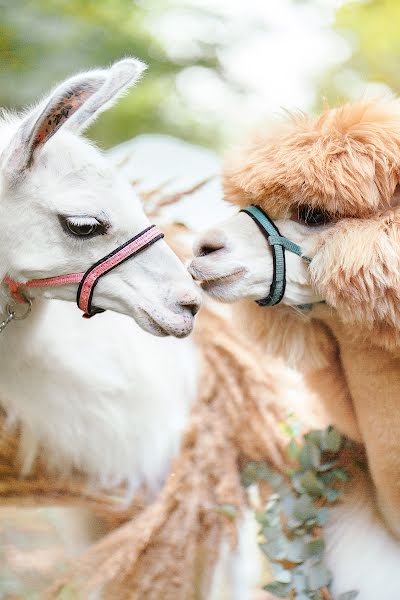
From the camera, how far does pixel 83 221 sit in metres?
0.87

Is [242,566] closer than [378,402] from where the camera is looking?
No

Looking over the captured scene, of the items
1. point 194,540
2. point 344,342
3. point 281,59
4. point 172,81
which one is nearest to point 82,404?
point 194,540

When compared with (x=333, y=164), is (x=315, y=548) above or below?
below

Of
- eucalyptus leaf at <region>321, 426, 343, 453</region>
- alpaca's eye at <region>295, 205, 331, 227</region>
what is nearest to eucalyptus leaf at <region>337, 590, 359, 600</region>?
eucalyptus leaf at <region>321, 426, 343, 453</region>

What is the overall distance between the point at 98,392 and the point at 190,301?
0.36 metres

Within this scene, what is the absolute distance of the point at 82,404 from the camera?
117cm

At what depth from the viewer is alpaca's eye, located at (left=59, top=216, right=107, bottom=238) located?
870 mm

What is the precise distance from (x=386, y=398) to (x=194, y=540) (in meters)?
0.49

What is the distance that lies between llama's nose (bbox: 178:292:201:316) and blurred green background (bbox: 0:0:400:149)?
0.56 metres

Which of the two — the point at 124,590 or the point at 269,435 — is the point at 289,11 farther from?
the point at 124,590

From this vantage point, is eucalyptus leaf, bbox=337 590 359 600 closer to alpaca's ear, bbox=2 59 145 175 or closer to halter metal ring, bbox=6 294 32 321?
halter metal ring, bbox=6 294 32 321

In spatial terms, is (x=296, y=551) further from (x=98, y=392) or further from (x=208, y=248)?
(x=208, y=248)

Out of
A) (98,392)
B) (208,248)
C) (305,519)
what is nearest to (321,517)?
(305,519)

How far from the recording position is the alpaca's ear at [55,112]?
83 cm
